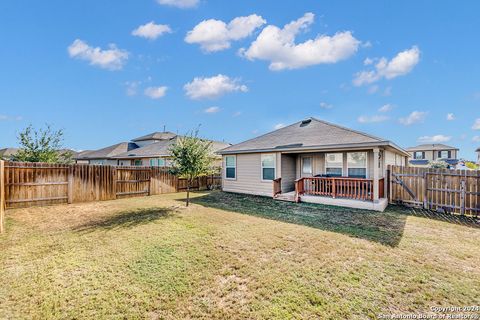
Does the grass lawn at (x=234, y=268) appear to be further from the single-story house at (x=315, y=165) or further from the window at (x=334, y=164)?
the window at (x=334, y=164)

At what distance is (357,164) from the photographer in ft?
35.8

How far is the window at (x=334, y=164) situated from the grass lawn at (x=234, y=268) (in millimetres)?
4139

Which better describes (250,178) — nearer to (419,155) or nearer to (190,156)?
(190,156)

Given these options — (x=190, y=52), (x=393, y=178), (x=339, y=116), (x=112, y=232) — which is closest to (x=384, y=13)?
(x=339, y=116)

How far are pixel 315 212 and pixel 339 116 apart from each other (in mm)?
11961

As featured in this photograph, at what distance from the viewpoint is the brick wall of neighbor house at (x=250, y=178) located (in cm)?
1291

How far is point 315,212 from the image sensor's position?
8.88 metres

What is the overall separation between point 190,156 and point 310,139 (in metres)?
6.38

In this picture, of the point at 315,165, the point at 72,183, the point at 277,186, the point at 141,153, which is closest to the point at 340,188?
the point at 315,165

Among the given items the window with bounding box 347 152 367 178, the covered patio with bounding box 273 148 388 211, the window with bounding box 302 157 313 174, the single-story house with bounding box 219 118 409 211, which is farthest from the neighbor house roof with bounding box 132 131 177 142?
the window with bounding box 347 152 367 178

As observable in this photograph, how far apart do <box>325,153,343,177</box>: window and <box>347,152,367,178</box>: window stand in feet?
1.24

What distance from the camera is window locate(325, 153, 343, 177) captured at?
1138 cm

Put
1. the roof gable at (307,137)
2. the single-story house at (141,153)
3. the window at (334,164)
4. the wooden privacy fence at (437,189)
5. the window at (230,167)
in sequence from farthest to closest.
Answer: the single-story house at (141,153)
the window at (230,167)
the window at (334,164)
the roof gable at (307,137)
the wooden privacy fence at (437,189)

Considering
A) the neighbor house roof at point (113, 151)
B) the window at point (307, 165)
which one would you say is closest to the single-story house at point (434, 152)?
the window at point (307, 165)
